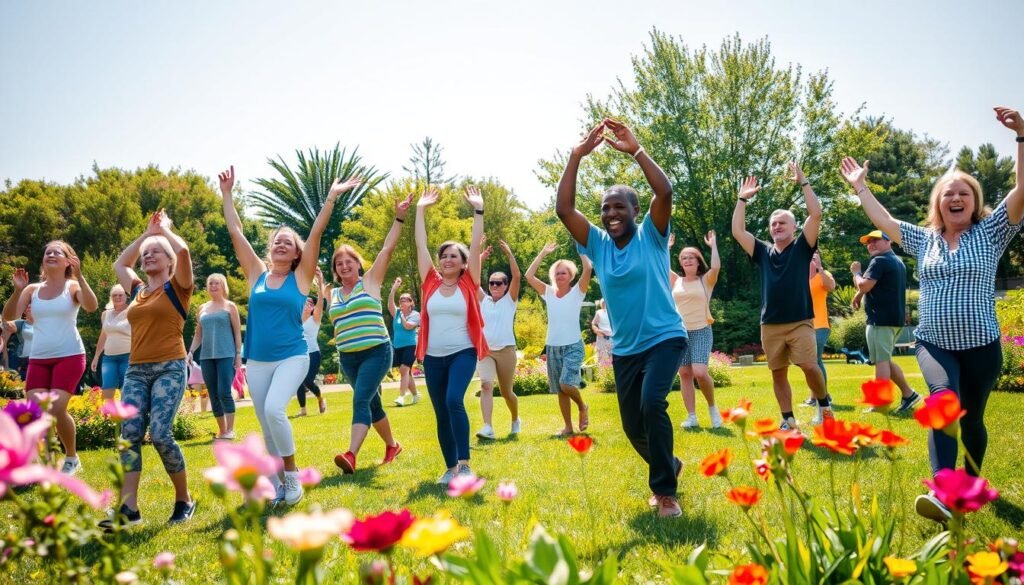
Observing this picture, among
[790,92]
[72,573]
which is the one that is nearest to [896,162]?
[790,92]

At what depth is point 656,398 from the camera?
4074 millimetres

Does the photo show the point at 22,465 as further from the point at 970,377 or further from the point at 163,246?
the point at 970,377

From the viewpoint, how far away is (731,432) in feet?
23.8

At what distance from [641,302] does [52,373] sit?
550 centimetres

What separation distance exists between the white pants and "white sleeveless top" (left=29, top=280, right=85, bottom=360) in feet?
7.71

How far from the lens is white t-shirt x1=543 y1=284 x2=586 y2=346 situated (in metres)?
8.10

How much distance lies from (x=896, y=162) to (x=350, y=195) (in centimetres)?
3935

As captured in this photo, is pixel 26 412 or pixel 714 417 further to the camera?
pixel 714 417

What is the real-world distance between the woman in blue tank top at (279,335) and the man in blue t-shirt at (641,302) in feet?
6.64

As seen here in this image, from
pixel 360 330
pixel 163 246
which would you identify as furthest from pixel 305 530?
pixel 360 330

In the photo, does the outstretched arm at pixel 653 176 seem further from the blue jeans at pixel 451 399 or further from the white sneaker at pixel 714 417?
the white sneaker at pixel 714 417

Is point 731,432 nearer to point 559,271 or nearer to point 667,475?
point 559,271

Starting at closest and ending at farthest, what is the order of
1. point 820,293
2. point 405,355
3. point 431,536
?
point 431,536, point 820,293, point 405,355

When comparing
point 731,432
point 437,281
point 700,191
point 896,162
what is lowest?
point 731,432
